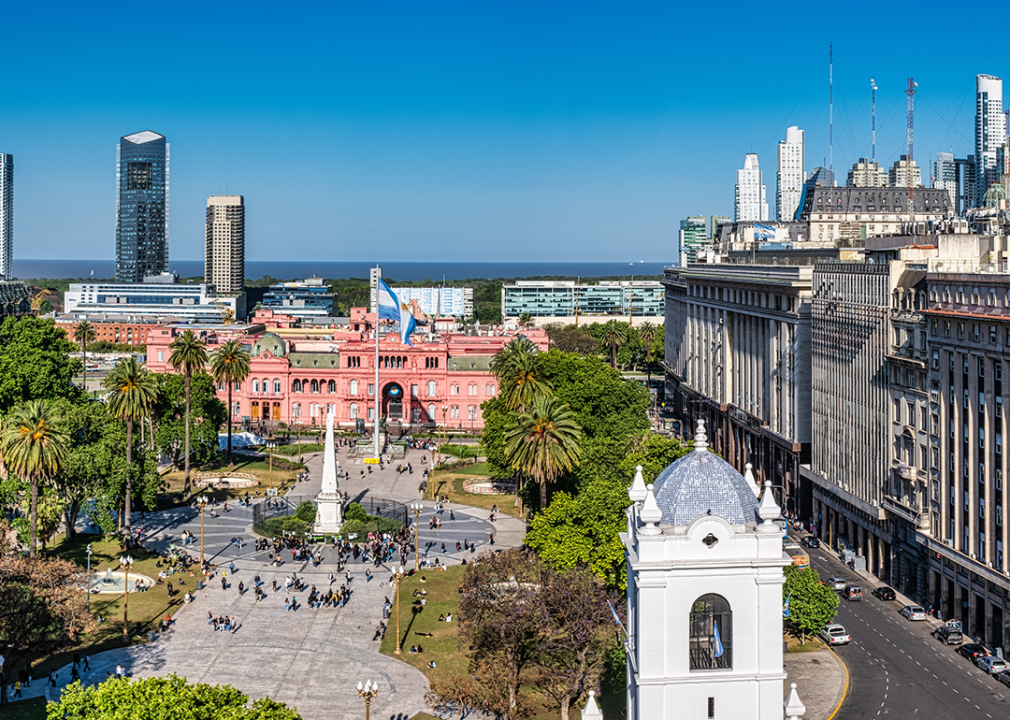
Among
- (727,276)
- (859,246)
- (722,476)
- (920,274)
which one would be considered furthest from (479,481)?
(722,476)

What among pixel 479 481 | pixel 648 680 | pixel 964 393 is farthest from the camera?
pixel 479 481

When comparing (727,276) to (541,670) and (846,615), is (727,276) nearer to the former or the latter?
(846,615)

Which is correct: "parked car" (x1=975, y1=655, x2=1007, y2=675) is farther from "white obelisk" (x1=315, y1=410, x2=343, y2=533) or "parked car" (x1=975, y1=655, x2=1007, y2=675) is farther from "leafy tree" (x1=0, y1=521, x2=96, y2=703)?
"white obelisk" (x1=315, y1=410, x2=343, y2=533)

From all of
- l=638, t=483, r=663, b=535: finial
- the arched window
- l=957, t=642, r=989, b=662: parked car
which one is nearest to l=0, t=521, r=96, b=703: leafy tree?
l=638, t=483, r=663, b=535: finial

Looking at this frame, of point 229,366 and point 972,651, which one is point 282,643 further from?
point 229,366

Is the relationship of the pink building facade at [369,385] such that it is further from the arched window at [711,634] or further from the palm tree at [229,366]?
the arched window at [711,634]

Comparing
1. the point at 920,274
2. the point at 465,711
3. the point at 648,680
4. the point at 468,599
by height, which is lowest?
the point at 465,711

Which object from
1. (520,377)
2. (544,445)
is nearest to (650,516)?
(544,445)
